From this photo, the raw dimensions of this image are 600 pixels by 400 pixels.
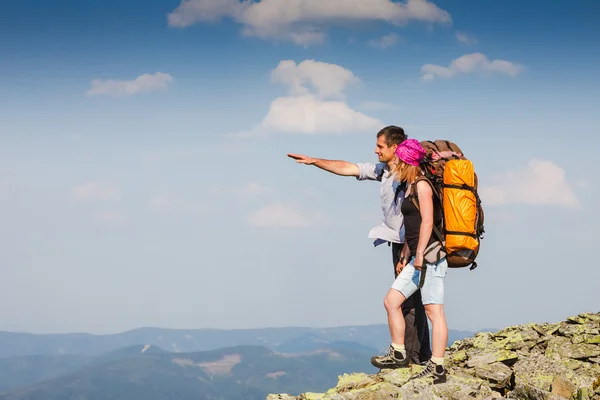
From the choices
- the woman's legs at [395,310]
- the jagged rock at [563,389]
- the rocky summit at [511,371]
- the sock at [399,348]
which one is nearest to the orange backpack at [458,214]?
the woman's legs at [395,310]

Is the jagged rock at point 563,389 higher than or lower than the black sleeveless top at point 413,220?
lower

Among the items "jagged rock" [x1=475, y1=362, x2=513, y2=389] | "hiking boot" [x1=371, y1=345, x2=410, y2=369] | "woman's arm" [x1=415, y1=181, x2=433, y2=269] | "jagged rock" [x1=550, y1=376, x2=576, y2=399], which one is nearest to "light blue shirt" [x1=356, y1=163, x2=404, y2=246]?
"woman's arm" [x1=415, y1=181, x2=433, y2=269]

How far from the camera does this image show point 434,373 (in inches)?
422

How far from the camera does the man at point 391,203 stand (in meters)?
10.9

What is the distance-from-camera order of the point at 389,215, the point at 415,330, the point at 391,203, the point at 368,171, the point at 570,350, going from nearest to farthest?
the point at 391,203
the point at 389,215
the point at 368,171
the point at 415,330
the point at 570,350

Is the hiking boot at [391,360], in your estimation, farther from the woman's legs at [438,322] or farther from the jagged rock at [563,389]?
the jagged rock at [563,389]

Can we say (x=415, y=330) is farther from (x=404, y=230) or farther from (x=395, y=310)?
(x=404, y=230)

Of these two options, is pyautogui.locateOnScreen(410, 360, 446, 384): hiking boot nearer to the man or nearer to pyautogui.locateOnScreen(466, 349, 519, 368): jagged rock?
Answer: the man

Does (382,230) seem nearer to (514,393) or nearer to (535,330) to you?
(514,393)

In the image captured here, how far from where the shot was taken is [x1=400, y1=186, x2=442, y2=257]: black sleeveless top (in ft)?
34.3

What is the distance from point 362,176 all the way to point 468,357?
4716 mm

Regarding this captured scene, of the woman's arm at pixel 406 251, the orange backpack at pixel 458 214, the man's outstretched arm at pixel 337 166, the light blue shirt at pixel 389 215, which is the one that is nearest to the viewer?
the orange backpack at pixel 458 214

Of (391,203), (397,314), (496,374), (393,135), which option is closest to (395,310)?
(397,314)

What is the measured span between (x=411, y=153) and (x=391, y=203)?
1.25 metres
